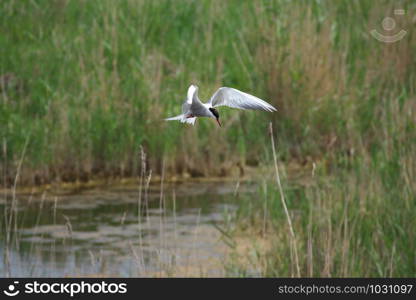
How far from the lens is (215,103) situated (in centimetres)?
301

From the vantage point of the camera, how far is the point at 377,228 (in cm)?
584

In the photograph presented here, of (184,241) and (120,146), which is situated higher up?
(120,146)

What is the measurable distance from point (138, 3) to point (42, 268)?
4.06m

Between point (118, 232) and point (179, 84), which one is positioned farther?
point (179, 84)

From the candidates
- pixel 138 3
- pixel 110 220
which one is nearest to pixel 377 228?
pixel 110 220

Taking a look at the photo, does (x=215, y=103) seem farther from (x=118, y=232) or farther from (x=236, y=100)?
(x=118, y=232)

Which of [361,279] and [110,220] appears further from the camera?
[110,220]

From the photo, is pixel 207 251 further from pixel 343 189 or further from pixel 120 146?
pixel 120 146

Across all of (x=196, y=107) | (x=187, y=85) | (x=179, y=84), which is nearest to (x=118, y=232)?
(x=187, y=85)

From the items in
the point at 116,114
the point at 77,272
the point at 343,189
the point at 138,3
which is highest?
the point at 138,3

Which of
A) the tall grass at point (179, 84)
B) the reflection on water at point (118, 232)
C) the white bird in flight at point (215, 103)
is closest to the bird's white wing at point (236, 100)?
the white bird in flight at point (215, 103)

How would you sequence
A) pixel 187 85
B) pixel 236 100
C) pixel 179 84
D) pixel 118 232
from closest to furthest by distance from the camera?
pixel 236 100 → pixel 118 232 → pixel 187 85 → pixel 179 84

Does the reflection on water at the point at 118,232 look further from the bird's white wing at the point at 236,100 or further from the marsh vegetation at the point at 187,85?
the bird's white wing at the point at 236,100

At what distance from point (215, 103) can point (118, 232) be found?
15.3 feet
